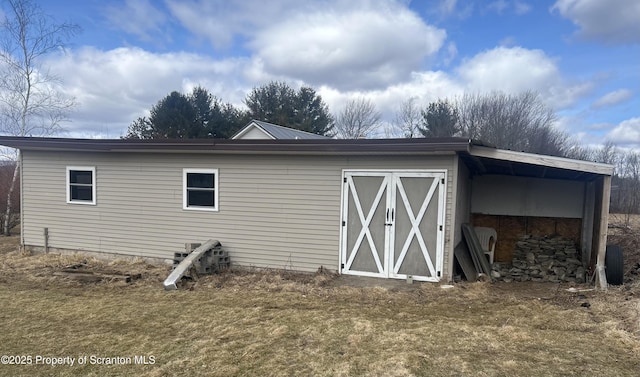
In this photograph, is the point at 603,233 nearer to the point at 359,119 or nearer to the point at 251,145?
the point at 251,145

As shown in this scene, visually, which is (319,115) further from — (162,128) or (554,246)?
(554,246)

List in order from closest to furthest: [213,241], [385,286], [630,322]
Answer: [630,322] < [385,286] < [213,241]

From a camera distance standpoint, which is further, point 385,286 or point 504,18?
point 504,18

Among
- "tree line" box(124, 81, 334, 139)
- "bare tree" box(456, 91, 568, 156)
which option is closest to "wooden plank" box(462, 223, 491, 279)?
"tree line" box(124, 81, 334, 139)

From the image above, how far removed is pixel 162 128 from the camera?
90.7ft

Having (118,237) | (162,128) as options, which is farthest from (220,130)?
(118,237)

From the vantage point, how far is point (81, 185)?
9.01m

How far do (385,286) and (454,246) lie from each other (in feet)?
4.87

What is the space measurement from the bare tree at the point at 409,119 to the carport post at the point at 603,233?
26.1 meters

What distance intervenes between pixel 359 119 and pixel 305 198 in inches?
1129

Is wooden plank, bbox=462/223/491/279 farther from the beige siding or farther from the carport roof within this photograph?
the carport roof

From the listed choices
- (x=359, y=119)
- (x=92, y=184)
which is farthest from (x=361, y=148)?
(x=359, y=119)

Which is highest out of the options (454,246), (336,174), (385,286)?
(336,174)

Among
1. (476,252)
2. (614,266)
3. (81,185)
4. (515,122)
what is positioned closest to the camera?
(614,266)
